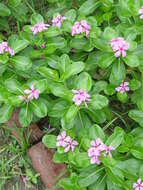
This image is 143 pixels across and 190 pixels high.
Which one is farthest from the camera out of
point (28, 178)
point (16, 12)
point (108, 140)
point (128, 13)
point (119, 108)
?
point (16, 12)

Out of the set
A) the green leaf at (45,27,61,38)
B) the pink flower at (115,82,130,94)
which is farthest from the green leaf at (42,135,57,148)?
the green leaf at (45,27,61,38)

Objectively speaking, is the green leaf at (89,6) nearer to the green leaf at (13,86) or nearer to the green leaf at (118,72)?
the green leaf at (118,72)

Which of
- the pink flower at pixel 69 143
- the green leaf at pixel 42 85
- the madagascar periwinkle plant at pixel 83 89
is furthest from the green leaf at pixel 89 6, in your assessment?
the pink flower at pixel 69 143

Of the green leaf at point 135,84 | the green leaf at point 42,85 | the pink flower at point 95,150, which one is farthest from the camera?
the green leaf at point 135,84

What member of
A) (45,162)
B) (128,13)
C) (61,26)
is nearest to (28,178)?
(45,162)

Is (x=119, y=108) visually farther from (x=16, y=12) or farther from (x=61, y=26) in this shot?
(x=16, y=12)

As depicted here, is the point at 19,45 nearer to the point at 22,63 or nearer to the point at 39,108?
the point at 22,63

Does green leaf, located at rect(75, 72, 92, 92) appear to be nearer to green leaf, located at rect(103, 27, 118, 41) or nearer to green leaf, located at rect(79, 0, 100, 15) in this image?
green leaf, located at rect(103, 27, 118, 41)
